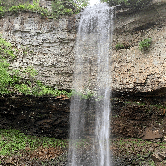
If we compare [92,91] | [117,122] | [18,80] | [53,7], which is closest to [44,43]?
[53,7]

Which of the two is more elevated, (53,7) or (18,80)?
(53,7)

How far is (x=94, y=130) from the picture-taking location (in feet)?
28.7

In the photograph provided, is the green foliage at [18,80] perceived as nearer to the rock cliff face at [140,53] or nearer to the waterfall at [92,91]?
the waterfall at [92,91]

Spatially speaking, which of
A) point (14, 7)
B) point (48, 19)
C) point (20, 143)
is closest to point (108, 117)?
point (20, 143)

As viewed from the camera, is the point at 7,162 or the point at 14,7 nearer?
the point at 7,162

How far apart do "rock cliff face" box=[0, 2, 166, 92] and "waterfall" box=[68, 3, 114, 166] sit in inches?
16.3

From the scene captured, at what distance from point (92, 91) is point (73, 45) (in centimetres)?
288

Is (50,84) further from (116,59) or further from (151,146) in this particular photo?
(151,146)

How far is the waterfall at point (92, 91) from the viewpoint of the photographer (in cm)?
794

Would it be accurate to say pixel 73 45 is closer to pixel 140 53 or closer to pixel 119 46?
pixel 119 46

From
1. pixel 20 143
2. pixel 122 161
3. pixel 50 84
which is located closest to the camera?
pixel 122 161

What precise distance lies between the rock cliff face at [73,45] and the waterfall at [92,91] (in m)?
0.41

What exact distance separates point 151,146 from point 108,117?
2.26 metres

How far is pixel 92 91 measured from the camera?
9172 millimetres
